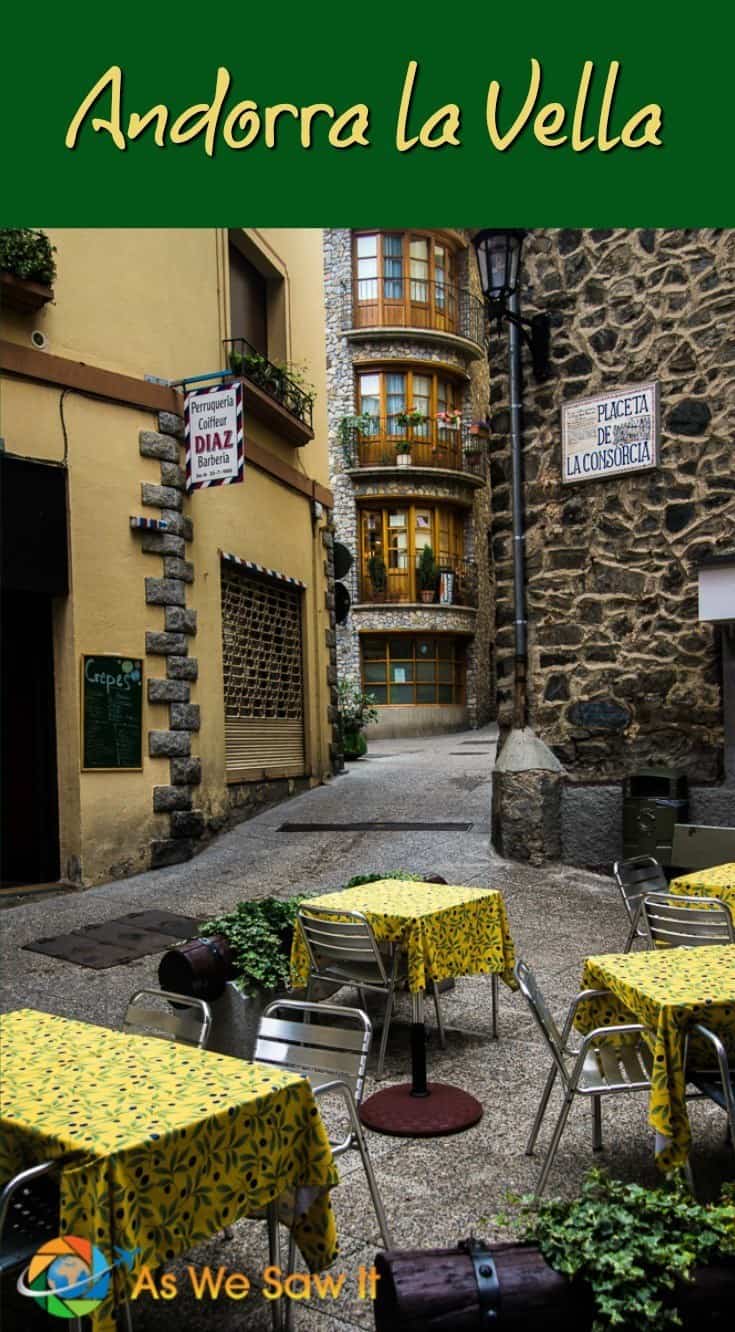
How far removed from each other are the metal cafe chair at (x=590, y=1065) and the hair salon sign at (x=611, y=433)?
586cm

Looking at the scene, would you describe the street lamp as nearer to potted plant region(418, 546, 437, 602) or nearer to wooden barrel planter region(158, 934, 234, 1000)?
wooden barrel planter region(158, 934, 234, 1000)

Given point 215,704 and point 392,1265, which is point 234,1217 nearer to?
point 392,1265

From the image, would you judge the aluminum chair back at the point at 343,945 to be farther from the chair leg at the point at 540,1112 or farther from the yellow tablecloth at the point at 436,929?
the chair leg at the point at 540,1112

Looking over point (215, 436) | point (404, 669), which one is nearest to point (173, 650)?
point (215, 436)

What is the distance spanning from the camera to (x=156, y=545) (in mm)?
9523

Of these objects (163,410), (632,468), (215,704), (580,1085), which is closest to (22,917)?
(215,704)

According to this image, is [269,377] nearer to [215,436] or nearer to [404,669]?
[215,436]

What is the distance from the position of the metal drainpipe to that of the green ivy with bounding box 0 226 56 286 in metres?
3.88

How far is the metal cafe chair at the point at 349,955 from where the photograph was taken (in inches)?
189

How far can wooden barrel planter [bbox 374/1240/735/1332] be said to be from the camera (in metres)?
2.03

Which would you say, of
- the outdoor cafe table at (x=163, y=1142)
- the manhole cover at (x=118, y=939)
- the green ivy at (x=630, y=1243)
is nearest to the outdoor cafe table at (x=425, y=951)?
the outdoor cafe table at (x=163, y=1142)

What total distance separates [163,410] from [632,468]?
414 cm

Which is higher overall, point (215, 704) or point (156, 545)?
point (156, 545)

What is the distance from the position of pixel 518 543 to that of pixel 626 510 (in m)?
0.96
